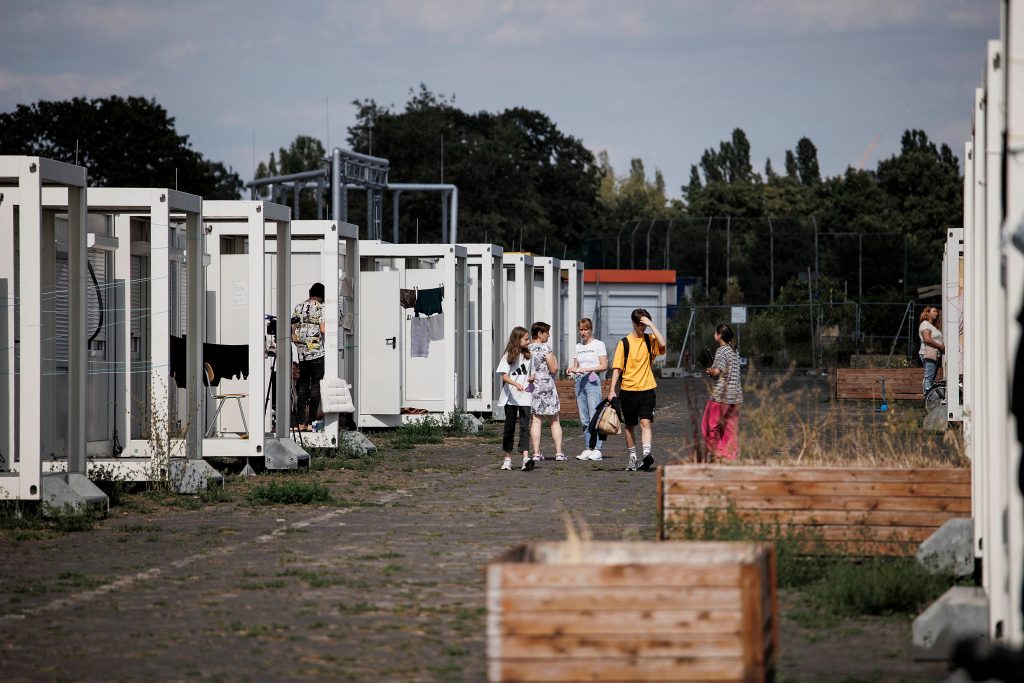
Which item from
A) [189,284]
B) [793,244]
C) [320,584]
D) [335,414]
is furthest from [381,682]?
[793,244]

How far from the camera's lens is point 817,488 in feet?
32.0

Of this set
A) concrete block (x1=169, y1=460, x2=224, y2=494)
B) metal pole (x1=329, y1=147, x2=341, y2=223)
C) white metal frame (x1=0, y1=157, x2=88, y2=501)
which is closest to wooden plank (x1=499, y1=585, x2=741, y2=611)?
white metal frame (x1=0, y1=157, x2=88, y2=501)

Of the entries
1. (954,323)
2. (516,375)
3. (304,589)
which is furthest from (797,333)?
(304,589)

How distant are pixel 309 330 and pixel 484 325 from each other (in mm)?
7158

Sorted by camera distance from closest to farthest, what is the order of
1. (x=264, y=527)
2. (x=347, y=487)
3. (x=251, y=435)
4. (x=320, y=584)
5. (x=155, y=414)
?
(x=320, y=584)
(x=264, y=527)
(x=155, y=414)
(x=347, y=487)
(x=251, y=435)

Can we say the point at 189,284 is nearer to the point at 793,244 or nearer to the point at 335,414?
the point at 335,414

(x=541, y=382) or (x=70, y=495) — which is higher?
(x=541, y=382)

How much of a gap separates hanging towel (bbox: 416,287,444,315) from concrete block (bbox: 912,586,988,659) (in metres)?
16.7

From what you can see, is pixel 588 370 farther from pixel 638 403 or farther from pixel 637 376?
pixel 638 403

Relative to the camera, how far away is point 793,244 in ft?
206

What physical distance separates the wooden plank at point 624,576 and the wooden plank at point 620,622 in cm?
10

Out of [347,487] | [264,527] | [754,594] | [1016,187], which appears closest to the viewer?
[754,594]

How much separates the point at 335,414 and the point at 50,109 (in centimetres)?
4714

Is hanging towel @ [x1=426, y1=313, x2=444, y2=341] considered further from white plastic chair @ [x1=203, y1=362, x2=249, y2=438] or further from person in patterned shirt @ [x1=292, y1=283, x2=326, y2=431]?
white plastic chair @ [x1=203, y1=362, x2=249, y2=438]
